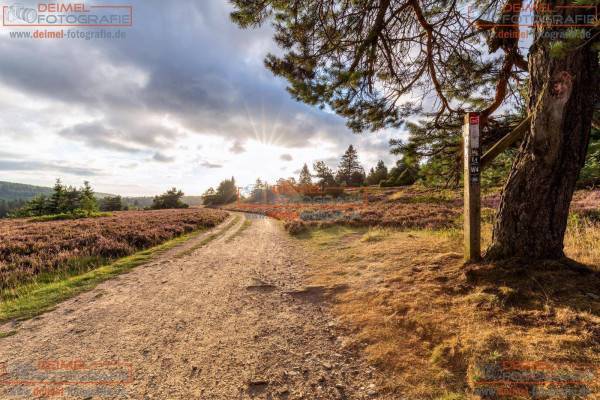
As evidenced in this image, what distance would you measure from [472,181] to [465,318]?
247 cm

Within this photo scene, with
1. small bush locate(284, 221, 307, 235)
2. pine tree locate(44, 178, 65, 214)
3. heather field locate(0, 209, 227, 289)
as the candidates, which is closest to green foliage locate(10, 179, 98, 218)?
pine tree locate(44, 178, 65, 214)

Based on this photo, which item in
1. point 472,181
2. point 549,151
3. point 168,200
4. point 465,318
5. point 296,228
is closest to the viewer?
point 465,318

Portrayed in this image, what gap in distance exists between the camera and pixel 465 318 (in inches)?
127

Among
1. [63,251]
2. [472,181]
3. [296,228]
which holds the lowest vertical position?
[63,251]

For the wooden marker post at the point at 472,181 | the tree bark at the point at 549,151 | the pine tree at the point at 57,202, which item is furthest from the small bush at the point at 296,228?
the pine tree at the point at 57,202

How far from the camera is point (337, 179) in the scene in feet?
235

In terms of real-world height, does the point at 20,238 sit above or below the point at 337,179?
below

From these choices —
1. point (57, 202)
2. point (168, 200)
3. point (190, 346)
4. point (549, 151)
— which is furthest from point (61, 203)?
point (549, 151)

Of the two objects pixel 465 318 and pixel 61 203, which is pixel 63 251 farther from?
pixel 61 203

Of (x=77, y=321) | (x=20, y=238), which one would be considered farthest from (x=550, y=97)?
(x=20, y=238)

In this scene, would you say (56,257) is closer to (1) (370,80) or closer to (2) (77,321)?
(2) (77,321)

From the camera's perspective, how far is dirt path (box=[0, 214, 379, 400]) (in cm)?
259

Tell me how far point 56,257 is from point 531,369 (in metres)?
11.4

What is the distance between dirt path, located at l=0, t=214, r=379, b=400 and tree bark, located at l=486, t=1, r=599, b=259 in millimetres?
3428
